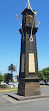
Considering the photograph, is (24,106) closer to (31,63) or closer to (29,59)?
(31,63)

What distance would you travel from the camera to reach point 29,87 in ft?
53.0

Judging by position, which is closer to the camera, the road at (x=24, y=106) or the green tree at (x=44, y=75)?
the road at (x=24, y=106)

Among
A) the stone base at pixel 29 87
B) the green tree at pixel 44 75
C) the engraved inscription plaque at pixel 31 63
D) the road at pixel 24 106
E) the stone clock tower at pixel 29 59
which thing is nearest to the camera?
the road at pixel 24 106

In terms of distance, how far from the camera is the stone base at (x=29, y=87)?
1589cm

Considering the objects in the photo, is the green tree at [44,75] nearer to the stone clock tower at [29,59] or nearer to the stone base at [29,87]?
the stone clock tower at [29,59]

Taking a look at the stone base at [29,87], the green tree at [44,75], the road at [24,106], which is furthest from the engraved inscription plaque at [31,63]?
the green tree at [44,75]

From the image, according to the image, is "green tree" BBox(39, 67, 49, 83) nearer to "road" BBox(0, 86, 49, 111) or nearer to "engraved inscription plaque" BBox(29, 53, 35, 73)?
"engraved inscription plaque" BBox(29, 53, 35, 73)

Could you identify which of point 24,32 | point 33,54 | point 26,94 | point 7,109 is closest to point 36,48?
point 33,54

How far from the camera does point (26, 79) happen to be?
16219 mm

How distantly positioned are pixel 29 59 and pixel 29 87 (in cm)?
461

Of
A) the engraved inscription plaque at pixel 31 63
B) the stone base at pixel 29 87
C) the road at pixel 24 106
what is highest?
the engraved inscription plaque at pixel 31 63

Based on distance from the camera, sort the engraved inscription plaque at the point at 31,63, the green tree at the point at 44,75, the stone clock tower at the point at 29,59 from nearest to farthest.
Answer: the stone clock tower at the point at 29,59 → the engraved inscription plaque at the point at 31,63 → the green tree at the point at 44,75

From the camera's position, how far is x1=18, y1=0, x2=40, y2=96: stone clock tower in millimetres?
16297

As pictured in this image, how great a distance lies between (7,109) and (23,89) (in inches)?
236
